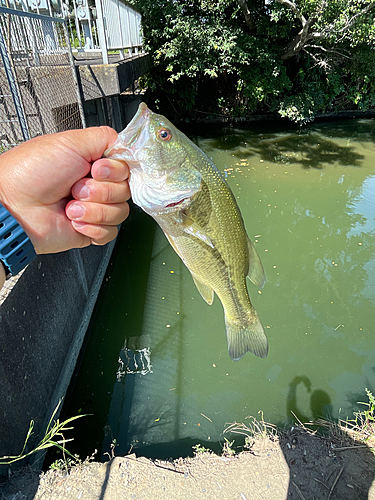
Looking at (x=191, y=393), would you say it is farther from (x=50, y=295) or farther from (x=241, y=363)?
(x=50, y=295)

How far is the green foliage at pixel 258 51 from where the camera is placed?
8875 millimetres

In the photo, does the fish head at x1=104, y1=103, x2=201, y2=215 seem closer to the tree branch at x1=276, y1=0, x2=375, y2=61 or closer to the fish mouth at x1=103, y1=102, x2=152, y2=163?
the fish mouth at x1=103, y1=102, x2=152, y2=163

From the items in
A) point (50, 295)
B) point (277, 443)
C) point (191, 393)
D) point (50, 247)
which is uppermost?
point (50, 247)

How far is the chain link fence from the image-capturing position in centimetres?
447

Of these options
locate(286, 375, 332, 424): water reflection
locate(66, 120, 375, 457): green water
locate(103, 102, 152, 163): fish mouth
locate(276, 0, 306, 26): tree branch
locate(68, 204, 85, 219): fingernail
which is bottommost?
locate(286, 375, 332, 424): water reflection

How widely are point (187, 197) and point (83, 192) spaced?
564 millimetres

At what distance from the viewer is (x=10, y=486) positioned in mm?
2531

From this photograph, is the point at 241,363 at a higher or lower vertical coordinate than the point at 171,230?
lower

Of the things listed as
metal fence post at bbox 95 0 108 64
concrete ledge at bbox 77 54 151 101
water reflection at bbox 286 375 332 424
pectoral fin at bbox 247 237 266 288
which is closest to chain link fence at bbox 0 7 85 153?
concrete ledge at bbox 77 54 151 101

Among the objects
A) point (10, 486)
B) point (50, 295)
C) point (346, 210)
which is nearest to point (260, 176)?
point (346, 210)

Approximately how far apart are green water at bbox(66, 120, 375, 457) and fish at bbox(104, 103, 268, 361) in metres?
2.47

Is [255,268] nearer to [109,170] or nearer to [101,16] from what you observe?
[109,170]

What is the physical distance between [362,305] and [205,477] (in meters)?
3.60

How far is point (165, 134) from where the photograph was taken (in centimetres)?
155
